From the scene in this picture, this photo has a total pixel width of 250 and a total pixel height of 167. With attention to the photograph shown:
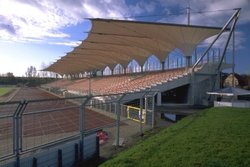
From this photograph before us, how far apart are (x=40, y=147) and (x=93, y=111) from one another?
6.61m

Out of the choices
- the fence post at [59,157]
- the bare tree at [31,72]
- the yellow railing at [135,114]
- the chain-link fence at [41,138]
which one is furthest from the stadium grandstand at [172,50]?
the bare tree at [31,72]

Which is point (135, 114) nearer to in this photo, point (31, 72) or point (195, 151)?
point (195, 151)

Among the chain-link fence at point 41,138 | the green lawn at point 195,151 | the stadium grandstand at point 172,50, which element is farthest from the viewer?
the stadium grandstand at point 172,50

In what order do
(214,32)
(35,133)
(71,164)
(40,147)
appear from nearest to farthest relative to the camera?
(40,147) < (71,164) < (35,133) < (214,32)

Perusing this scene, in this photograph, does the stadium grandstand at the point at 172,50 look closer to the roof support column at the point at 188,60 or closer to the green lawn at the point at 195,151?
the roof support column at the point at 188,60

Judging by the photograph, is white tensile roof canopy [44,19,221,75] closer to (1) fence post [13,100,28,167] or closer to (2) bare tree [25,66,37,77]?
(1) fence post [13,100,28,167]

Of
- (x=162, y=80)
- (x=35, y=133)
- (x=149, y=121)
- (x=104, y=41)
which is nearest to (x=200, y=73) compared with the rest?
(x=162, y=80)

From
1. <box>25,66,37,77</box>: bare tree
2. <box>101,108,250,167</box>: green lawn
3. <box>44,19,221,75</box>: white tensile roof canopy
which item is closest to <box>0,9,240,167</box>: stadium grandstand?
<box>44,19,221,75</box>: white tensile roof canopy

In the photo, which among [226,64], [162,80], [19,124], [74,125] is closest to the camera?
[19,124]

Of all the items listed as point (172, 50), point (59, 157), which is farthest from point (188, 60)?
point (59, 157)

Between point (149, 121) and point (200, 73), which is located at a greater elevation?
point (200, 73)

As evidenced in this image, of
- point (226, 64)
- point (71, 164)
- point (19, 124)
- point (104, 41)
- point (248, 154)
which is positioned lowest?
point (71, 164)

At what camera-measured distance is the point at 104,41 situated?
40875 millimetres

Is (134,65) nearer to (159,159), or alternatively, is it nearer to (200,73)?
(200,73)
